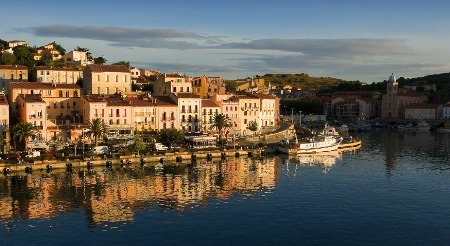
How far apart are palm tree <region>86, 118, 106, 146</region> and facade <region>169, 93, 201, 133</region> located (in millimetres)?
15803

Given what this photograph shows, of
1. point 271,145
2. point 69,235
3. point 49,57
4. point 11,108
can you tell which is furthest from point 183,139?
point 49,57

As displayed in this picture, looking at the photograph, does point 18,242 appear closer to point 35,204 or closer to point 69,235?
point 69,235

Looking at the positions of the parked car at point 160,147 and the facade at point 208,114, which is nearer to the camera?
the parked car at point 160,147

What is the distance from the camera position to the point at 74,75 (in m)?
107

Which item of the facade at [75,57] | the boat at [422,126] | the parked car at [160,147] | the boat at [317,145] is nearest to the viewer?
the parked car at [160,147]

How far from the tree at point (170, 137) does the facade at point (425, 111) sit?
4741 inches

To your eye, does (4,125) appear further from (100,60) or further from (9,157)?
(100,60)

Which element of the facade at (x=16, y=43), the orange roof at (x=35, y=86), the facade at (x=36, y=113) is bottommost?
the facade at (x=36, y=113)

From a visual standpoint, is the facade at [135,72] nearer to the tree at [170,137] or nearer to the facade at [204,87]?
the facade at [204,87]

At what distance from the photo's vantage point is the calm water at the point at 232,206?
1500 inches

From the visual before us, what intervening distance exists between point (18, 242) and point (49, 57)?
93.5 meters

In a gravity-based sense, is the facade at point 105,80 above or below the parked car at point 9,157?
above

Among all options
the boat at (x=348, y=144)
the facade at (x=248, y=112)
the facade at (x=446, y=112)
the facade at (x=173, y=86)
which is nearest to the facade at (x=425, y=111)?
the facade at (x=446, y=112)

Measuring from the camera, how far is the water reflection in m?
45.1
